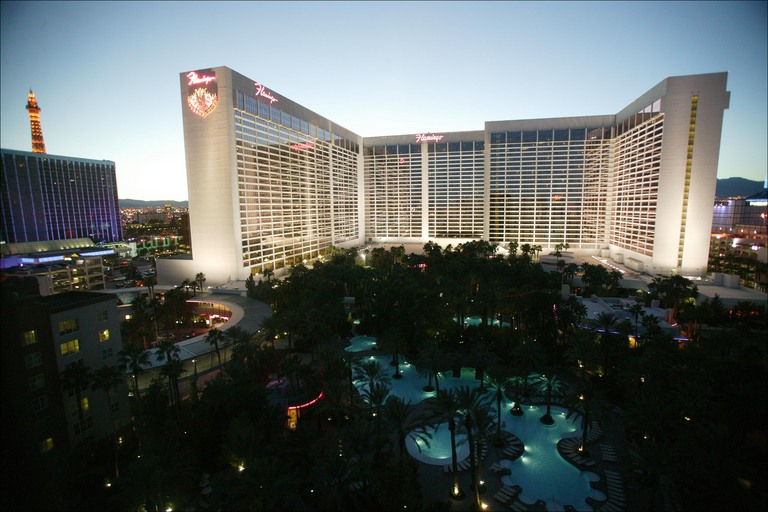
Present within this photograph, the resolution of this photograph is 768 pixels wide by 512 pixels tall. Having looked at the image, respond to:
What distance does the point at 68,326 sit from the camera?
101 ft

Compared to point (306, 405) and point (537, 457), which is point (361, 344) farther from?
point (537, 457)

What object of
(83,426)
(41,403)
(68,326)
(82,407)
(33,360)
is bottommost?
(83,426)

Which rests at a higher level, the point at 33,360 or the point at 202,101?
the point at 202,101

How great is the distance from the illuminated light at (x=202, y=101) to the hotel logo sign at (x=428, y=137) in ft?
292

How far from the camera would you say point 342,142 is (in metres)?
142

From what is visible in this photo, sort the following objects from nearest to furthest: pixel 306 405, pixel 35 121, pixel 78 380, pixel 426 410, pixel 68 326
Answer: pixel 35 121 < pixel 78 380 < pixel 68 326 < pixel 426 410 < pixel 306 405

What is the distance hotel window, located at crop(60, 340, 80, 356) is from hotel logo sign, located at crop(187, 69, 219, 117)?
214 feet

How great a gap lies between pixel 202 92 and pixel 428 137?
91515 millimetres

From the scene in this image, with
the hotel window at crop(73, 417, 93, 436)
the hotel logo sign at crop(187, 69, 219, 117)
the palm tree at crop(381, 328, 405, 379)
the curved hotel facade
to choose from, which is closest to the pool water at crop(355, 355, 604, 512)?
the palm tree at crop(381, 328, 405, 379)

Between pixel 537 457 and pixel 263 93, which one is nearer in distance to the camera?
pixel 537 457

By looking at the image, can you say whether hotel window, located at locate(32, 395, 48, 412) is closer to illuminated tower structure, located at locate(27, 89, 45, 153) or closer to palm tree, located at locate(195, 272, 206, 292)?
illuminated tower structure, located at locate(27, 89, 45, 153)

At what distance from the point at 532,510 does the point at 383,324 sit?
34.6 meters

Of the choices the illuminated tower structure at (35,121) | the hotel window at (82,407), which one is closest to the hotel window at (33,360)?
the hotel window at (82,407)

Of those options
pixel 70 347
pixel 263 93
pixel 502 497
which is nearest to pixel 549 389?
pixel 502 497
